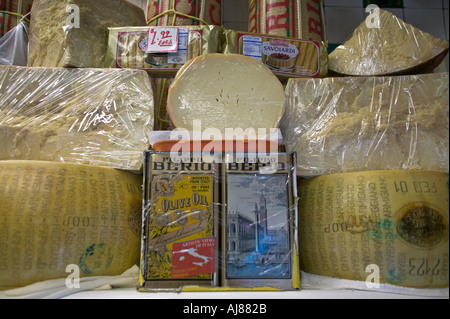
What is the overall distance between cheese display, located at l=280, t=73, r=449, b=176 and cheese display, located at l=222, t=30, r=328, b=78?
0.65 feet

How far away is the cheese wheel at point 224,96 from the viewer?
4.21 ft

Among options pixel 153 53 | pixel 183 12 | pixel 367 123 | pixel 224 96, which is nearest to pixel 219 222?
pixel 224 96

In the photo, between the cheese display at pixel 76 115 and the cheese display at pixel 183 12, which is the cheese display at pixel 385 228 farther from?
the cheese display at pixel 183 12

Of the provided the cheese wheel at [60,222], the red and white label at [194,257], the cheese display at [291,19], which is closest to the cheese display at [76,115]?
the cheese wheel at [60,222]

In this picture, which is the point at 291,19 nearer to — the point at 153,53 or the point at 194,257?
the point at 153,53

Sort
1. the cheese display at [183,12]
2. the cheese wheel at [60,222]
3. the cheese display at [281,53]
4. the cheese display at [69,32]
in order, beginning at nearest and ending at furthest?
the cheese wheel at [60,222] < the cheese display at [69,32] < the cheese display at [281,53] < the cheese display at [183,12]

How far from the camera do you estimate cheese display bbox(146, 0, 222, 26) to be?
1787 mm

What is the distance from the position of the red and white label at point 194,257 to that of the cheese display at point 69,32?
816 millimetres

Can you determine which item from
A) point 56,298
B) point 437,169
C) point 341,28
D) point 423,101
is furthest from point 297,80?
point 341,28

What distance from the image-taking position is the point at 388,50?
1.53 m

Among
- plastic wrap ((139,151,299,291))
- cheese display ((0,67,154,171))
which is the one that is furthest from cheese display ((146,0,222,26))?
plastic wrap ((139,151,299,291))
